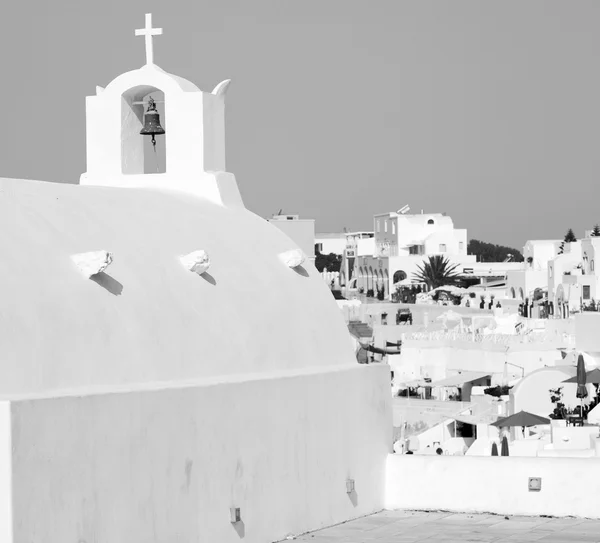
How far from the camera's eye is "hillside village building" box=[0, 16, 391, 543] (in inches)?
367

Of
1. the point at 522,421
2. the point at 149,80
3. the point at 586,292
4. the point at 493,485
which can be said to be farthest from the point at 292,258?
the point at 586,292

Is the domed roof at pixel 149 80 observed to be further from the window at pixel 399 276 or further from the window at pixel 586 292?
the window at pixel 399 276

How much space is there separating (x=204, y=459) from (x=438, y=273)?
78211 mm

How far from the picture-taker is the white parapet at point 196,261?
11664mm

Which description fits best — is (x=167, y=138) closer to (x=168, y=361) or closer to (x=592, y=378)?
(x=168, y=361)

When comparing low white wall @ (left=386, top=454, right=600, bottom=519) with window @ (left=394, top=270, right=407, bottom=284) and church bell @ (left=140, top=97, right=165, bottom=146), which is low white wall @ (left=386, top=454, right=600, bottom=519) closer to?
church bell @ (left=140, top=97, right=165, bottom=146)

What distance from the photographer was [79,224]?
11094 millimetres

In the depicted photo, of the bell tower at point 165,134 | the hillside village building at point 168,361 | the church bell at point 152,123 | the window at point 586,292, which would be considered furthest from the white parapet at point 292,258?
the window at point 586,292

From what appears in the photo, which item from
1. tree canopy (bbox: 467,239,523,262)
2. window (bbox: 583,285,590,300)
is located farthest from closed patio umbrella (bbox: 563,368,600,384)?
tree canopy (bbox: 467,239,523,262)

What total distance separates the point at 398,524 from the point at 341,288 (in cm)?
9901

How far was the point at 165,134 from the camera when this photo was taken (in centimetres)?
1402

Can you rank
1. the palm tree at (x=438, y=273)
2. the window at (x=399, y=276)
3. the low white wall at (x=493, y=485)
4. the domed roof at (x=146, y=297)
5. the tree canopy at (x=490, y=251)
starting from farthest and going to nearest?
the tree canopy at (x=490, y=251) < the window at (x=399, y=276) < the palm tree at (x=438, y=273) < the low white wall at (x=493, y=485) < the domed roof at (x=146, y=297)

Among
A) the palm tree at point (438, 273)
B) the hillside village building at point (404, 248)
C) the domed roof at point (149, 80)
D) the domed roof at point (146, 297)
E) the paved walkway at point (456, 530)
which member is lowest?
the paved walkway at point (456, 530)

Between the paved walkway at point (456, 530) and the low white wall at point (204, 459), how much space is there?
0.28 m
